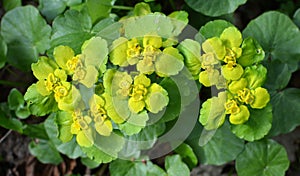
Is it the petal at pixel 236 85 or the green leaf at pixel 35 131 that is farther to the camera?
the green leaf at pixel 35 131

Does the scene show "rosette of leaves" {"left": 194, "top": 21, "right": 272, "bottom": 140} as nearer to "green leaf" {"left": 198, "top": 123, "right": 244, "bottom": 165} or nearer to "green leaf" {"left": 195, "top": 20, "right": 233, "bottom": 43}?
"green leaf" {"left": 195, "top": 20, "right": 233, "bottom": 43}

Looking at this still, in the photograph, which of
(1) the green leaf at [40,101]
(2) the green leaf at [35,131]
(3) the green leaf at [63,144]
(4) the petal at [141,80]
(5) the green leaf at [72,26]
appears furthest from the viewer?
(2) the green leaf at [35,131]

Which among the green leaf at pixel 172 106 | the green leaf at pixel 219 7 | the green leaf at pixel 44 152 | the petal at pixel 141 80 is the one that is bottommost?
the green leaf at pixel 44 152

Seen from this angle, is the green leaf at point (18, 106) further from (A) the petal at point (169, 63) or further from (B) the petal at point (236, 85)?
(B) the petal at point (236, 85)

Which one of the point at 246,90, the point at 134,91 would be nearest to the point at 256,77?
the point at 246,90

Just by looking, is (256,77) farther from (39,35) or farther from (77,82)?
(39,35)

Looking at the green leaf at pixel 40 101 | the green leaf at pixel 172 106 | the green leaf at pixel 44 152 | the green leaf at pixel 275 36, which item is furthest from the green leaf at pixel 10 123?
the green leaf at pixel 275 36

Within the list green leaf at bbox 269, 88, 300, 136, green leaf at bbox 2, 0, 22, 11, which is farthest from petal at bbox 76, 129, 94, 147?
green leaf at bbox 2, 0, 22, 11
